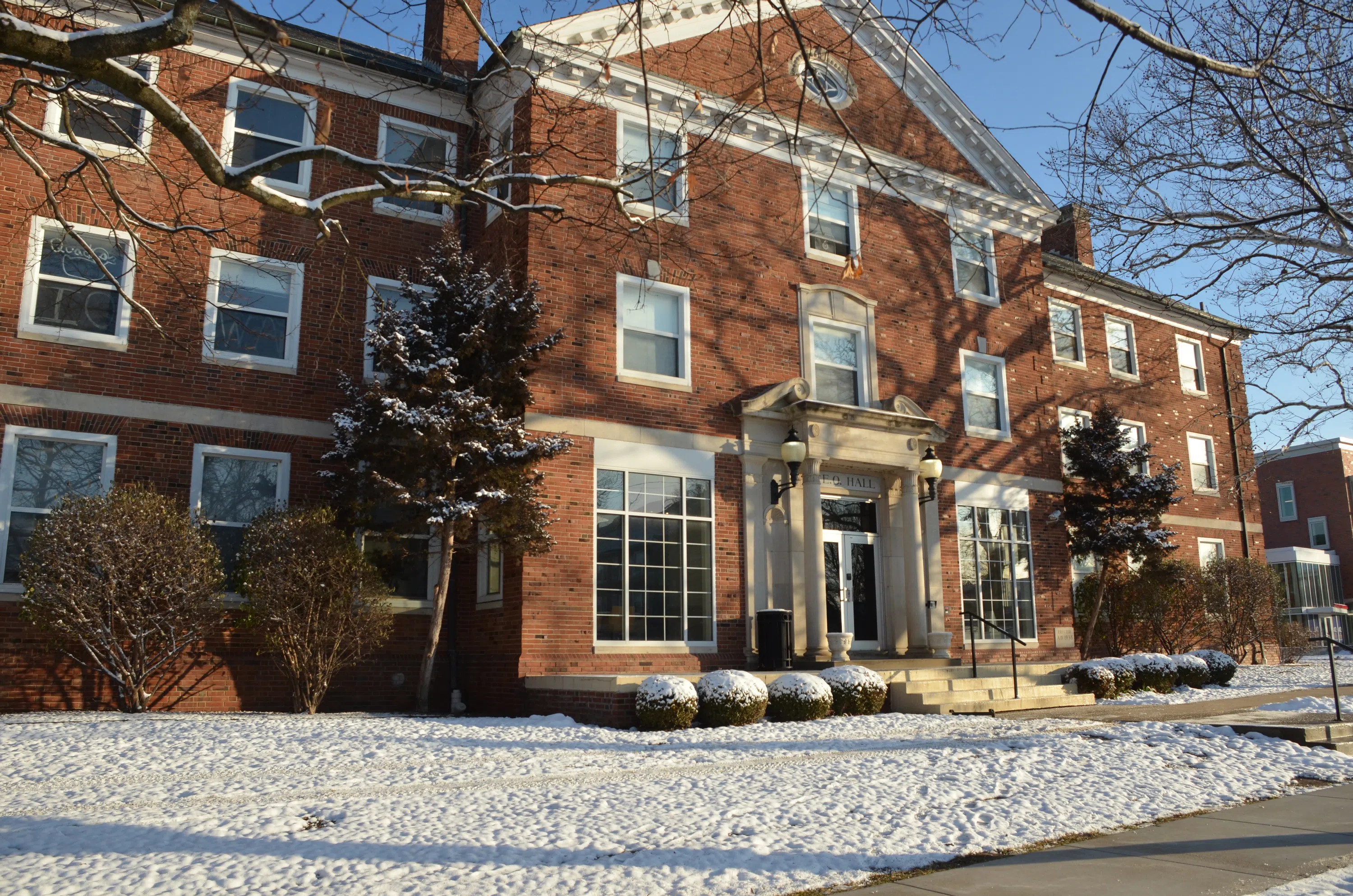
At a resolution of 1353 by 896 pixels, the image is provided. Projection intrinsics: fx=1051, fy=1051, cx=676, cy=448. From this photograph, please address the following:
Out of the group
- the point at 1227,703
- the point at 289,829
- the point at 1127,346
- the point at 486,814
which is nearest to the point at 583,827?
the point at 486,814

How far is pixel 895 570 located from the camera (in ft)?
59.1

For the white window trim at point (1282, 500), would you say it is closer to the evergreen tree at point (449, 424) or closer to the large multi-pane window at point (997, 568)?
the large multi-pane window at point (997, 568)

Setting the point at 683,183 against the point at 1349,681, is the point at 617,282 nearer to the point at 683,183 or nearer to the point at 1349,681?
the point at 683,183

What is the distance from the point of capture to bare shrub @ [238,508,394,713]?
12.9m

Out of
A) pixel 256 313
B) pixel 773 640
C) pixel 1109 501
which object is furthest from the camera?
pixel 1109 501

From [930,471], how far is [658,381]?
515 centimetres

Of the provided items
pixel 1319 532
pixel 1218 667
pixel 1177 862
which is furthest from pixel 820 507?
pixel 1319 532

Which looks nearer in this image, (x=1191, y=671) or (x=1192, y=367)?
(x=1191, y=671)

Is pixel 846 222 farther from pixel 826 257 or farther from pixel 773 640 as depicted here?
pixel 773 640

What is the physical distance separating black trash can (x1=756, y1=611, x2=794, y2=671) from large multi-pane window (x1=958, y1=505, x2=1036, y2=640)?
15.4 ft

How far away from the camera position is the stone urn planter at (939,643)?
693 inches

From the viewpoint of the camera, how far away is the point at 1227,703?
14.6 metres

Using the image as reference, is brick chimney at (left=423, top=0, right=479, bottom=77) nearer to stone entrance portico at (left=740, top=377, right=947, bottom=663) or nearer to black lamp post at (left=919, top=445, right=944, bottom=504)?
stone entrance portico at (left=740, top=377, right=947, bottom=663)

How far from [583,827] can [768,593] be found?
10.0 metres
